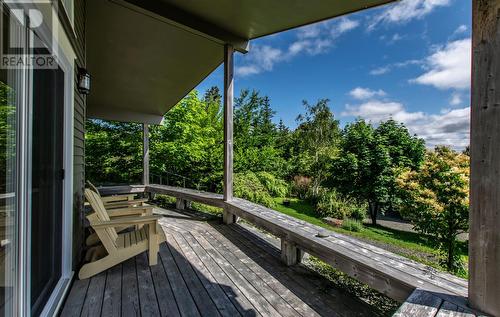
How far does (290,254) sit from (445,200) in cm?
356

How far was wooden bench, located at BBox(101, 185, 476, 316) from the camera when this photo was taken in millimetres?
1483

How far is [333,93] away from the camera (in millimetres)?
14164

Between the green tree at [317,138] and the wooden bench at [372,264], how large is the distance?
9658 mm

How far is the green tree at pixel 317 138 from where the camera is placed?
1234 centimetres

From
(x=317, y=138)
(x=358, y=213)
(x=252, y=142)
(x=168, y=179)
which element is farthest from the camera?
(x=317, y=138)

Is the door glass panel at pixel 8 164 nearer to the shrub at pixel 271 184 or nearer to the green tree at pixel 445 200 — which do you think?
the green tree at pixel 445 200

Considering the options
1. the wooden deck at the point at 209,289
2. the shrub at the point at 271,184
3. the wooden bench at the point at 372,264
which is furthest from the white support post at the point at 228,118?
the shrub at the point at 271,184

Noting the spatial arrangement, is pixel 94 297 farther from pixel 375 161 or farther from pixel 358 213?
pixel 375 161

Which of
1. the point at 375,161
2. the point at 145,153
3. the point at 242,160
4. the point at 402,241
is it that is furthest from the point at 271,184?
the point at 145,153

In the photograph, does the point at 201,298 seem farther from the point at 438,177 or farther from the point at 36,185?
the point at 438,177

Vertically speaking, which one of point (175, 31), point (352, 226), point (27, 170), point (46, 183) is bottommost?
point (352, 226)

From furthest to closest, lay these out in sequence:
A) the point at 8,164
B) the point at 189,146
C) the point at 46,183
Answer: the point at 189,146, the point at 46,183, the point at 8,164

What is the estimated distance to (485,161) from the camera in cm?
124

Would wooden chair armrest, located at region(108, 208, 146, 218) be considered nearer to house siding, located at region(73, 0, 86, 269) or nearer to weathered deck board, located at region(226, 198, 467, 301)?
house siding, located at region(73, 0, 86, 269)
